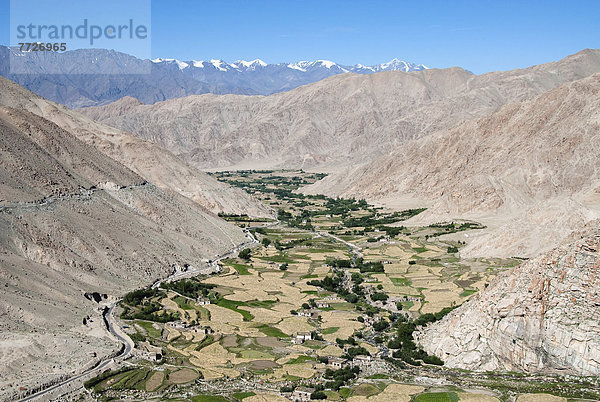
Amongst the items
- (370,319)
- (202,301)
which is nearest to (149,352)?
(202,301)

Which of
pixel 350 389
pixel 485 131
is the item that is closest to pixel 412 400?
pixel 350 389

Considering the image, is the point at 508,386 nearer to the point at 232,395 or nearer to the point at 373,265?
the point at 232,395

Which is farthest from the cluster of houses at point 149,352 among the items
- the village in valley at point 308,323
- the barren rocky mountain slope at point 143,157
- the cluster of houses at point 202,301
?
the barren rocky mountain slope at point 143,157

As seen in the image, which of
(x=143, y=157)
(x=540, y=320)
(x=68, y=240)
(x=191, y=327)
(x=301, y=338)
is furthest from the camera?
(x=143, y=157)

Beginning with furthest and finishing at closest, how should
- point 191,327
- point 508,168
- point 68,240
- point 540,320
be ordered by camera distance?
1. point 508,168
2. point 68,240
3. point 191,327
4. point 540,320

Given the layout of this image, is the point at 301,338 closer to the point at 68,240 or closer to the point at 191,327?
the point at 191,327
